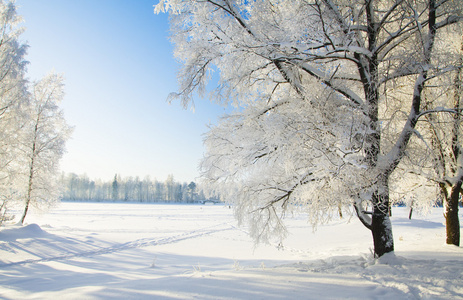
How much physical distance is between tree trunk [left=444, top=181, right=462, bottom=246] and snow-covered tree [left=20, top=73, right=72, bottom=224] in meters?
22.2

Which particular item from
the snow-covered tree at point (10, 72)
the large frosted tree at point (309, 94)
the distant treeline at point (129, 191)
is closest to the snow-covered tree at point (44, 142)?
the snow-covered tree at point (10, 72)

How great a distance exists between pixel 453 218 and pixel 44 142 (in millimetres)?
23130

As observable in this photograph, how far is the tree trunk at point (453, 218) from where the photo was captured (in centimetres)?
749

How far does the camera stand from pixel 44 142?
55.8 ft

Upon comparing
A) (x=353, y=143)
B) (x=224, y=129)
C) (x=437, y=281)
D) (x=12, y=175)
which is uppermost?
(x=224, y=129)

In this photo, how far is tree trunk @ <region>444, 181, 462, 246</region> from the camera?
7488 millimetres

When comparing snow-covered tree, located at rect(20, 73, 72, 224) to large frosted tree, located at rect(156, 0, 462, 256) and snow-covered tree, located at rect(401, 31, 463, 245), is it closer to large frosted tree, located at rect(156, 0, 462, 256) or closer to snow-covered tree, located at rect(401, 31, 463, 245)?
large frosted tree, located at rect(156, 0, 462, 256)

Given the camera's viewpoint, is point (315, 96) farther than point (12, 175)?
No

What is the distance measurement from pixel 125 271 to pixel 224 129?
20.8ft

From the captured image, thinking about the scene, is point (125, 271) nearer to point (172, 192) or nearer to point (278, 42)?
point (278, 42)

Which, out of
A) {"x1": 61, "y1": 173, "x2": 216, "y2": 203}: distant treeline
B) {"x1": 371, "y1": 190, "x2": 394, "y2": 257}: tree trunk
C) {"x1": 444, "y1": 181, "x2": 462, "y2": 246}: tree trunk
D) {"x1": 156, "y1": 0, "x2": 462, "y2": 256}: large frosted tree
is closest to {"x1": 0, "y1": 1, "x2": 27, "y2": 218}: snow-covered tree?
{"x1": 156, "y1": 0, "x2": 462, "y2": 256}: large frosted tree

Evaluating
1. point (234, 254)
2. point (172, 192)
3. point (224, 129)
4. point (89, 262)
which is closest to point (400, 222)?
point (234, 254)

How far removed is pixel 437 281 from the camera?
3664 mm

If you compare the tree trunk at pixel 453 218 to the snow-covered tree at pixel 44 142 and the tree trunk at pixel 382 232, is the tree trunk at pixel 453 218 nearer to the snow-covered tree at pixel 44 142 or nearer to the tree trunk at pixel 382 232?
the tree trunk at pixel 382 232
